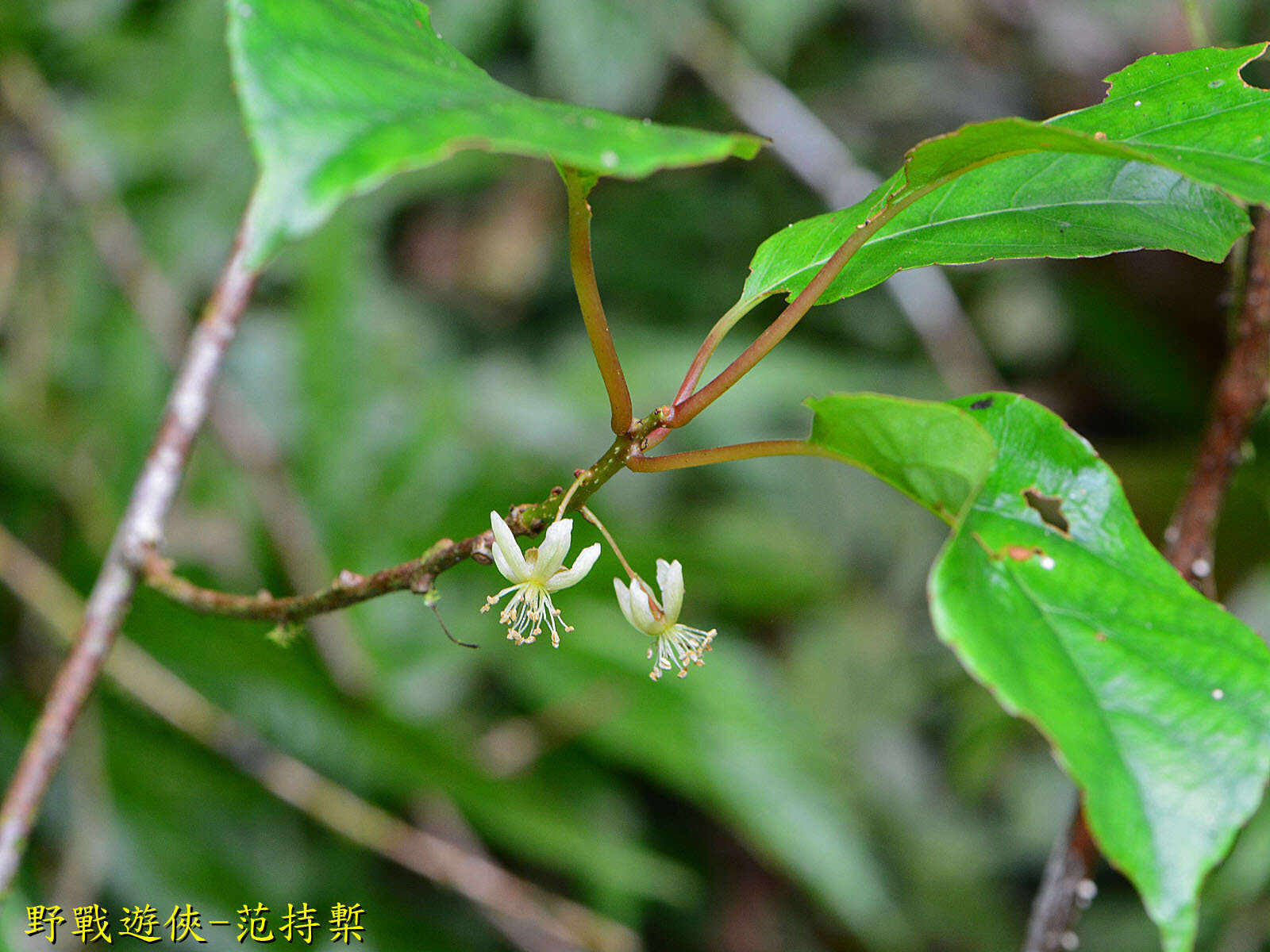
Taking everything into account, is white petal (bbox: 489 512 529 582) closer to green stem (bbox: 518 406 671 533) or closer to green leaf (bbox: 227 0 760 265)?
green stem (bbox: 518 406 671 533)

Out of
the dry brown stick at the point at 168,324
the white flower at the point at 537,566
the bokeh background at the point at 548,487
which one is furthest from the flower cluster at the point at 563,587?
the dry brown stick at the point at 168,324

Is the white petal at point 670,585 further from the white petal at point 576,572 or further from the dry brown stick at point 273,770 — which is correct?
the dry brown stick at point 273,770

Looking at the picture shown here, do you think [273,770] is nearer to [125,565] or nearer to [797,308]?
[125,565]

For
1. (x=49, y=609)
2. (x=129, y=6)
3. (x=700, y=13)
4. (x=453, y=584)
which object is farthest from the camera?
(x=700, y=13)

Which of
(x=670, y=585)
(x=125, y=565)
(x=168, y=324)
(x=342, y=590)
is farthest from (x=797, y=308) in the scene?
(x=168, y=324)

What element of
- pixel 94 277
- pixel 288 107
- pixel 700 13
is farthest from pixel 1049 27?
pixel 288 107

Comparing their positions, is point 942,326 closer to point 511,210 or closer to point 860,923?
point 860,923
